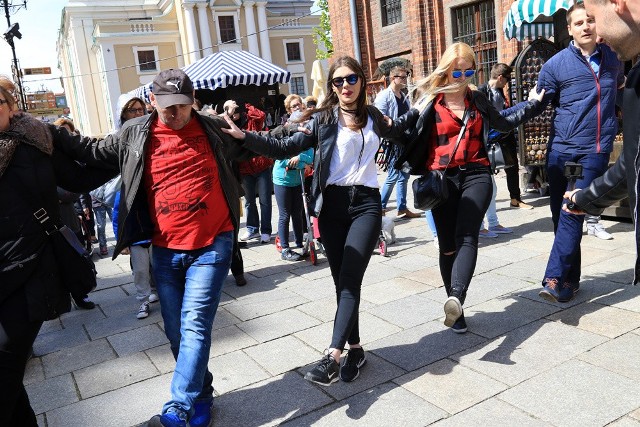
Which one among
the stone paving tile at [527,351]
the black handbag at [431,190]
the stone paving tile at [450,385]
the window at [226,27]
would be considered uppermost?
the window at [226,27]

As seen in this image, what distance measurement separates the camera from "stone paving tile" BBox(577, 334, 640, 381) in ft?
10.7

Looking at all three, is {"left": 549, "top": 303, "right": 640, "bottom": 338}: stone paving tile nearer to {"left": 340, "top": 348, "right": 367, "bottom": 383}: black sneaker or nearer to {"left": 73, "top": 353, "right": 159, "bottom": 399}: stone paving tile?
{"left": 340, "top": 348, "right": 367, "bottom": 383}: black sneaker

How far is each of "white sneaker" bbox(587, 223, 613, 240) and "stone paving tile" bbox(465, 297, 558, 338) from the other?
2114mm

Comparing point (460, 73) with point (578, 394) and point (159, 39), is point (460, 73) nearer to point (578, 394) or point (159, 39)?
point (578, 394)

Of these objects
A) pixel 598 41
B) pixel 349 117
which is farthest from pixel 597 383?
pixel 598 41

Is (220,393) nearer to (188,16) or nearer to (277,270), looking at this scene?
(277,270)

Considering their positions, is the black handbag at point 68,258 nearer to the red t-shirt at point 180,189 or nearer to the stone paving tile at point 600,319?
the red t-shirt at point 180,189

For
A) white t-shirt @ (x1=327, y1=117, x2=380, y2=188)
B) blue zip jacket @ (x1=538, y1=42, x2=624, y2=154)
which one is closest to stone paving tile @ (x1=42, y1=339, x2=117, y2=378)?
white t-shirt @ (x1=327, y1=117, x2=380, y2=188)

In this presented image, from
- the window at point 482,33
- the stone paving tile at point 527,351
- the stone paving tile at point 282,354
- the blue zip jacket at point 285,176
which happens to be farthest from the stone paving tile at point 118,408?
the window at point 482,33

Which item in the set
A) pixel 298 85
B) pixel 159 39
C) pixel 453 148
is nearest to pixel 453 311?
pixel 453 148

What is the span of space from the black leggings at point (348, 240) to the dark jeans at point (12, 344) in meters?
1.61

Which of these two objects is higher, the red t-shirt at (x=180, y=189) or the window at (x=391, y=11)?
the window at (x=391, y=11)

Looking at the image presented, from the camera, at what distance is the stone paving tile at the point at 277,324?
4402 mm

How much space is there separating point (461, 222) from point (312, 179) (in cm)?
102
